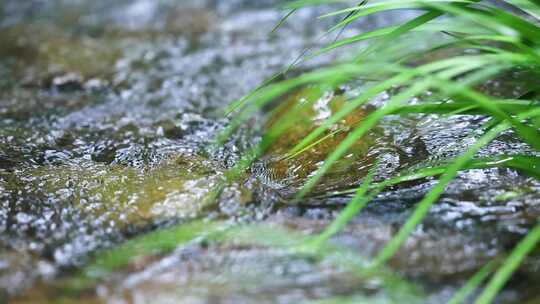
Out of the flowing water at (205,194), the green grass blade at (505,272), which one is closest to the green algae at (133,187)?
the flowing water at (205,194)

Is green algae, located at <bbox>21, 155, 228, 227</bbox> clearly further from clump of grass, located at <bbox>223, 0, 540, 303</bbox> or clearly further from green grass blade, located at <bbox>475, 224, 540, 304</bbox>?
green grass blade, located at <bbox>475, 224, 540, 304</bbox>

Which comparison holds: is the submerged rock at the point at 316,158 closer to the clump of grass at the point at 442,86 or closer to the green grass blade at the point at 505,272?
the clump of grass at the point at 442,86

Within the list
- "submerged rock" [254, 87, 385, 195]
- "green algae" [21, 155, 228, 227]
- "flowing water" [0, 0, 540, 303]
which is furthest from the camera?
"submerged rock" [254, 87, 385, 195]

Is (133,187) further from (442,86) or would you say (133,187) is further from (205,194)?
(442,86)

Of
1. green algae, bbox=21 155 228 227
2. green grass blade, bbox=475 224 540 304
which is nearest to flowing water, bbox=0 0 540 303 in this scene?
green algae, bbox=21 155 228 227

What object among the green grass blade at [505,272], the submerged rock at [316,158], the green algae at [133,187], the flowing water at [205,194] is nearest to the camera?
the green grass blade at [505,272]

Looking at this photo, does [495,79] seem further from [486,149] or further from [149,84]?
[149,84]

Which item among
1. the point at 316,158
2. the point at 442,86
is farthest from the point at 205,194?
the point at 442,86

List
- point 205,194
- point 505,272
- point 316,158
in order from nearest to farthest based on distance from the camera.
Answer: point 505,272 < point 205,194 < point 316,158
